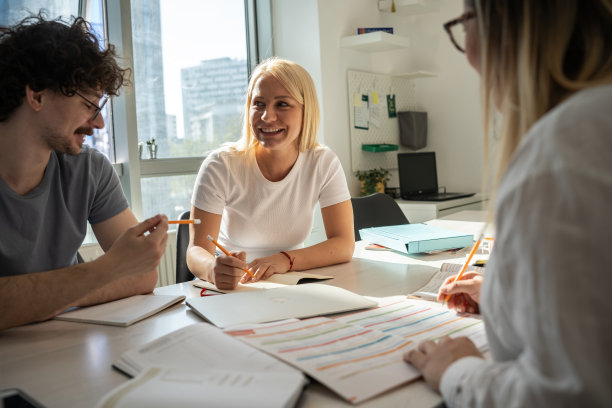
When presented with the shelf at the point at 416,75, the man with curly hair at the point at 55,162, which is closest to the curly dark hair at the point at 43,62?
the man with curly hair at the point at 55,162

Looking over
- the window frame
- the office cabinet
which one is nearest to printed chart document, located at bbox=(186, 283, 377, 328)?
the window frame

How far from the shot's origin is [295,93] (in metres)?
2.03

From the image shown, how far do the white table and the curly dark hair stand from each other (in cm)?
62

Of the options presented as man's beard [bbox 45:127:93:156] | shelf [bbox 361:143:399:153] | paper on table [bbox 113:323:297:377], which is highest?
shelf [bbox 361:143:399:153]

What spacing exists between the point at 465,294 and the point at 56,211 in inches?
44.7

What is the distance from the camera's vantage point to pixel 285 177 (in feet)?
6.72

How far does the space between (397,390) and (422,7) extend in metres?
3.73

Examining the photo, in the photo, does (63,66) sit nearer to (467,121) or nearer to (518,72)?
(518,72)

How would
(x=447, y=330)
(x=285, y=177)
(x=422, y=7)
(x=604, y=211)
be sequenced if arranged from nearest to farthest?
(x=604, y=211) < (x=447, y=330) < (x=285, y=177) < (x=422, y=7)

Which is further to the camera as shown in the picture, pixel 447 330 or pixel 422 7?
pixel 422 7

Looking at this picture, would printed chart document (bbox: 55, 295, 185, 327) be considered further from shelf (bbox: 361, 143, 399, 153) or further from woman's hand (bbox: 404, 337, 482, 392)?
shelf (bbox: 361, 143, 399, 153)

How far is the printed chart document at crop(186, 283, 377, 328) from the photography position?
3.73ft

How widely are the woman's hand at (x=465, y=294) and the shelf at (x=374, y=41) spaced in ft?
9.41

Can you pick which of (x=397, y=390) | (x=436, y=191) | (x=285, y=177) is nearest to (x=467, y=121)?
(x=436, y=191)
